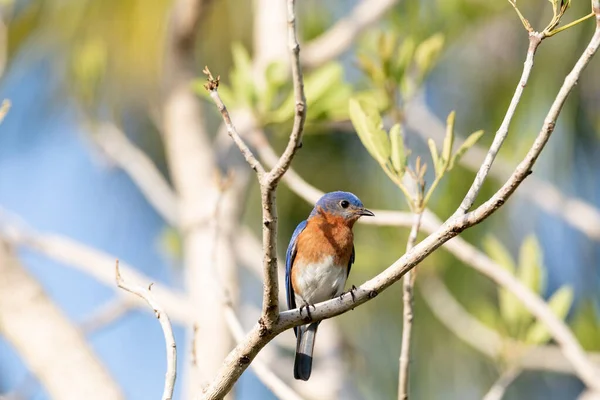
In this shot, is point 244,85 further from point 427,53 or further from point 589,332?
point 589,332

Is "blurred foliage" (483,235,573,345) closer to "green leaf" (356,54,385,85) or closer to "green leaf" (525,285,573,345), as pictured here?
"green leaf" (525,285,573,345)

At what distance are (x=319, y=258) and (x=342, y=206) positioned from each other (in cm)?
37

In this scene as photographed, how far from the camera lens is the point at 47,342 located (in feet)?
16.4

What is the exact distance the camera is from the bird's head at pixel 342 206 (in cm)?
471

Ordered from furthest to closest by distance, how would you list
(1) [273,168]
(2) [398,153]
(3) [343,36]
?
(3) [343,36] → (2) [398,153] → (1) [273,168]

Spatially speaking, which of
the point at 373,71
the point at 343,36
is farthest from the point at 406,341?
the point at 343,36

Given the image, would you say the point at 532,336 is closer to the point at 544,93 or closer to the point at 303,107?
the point at 303,107

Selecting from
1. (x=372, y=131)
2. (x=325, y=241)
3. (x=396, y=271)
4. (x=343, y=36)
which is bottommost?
(x=396, y=271)

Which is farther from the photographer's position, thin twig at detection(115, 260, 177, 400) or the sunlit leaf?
the sunlit leaf

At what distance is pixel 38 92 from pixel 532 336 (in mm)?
7680

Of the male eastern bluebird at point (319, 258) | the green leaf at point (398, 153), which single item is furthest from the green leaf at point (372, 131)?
the male eastern bluebird at point (319, 258)

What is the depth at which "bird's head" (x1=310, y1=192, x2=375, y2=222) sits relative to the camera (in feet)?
15.4

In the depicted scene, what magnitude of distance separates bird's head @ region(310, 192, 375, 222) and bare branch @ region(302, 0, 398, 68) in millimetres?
1971

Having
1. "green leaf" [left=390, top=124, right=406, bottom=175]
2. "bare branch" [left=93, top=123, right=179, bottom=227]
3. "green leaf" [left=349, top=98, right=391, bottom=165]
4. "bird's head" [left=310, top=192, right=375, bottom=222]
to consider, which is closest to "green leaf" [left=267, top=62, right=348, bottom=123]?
"bird's head" [left=310, top=192, right=375, bottom=222]
